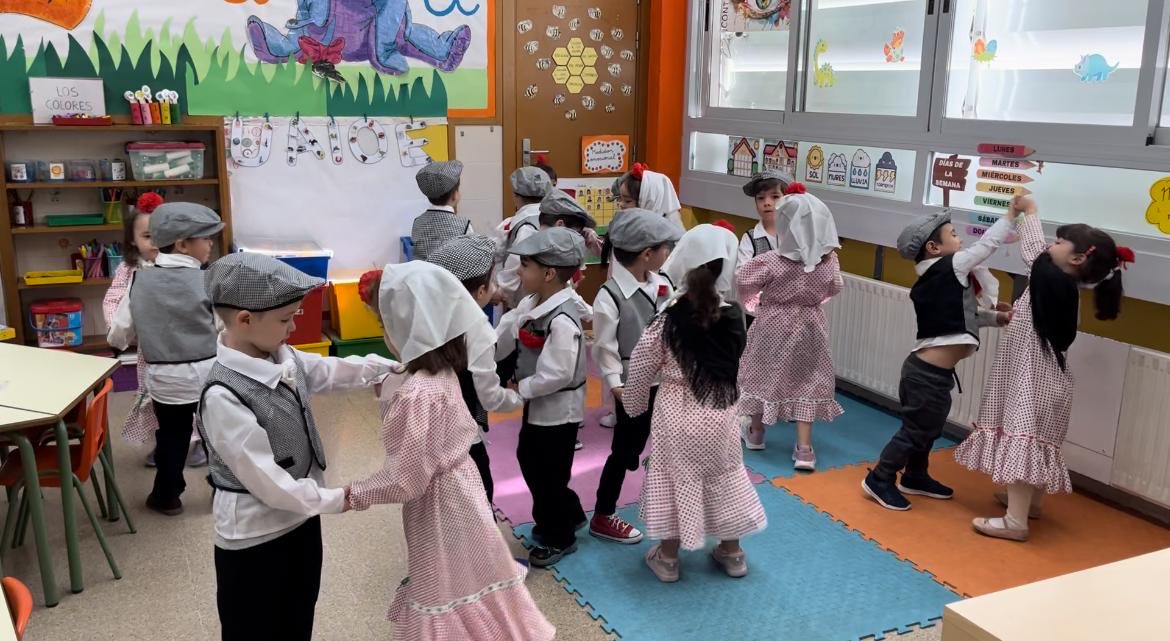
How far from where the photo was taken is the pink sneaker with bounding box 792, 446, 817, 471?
4242 mm

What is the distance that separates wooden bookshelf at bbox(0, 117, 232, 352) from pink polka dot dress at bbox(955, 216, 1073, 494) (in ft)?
14.0

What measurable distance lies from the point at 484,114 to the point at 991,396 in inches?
150

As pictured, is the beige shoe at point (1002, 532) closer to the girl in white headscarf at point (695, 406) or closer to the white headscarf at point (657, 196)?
the girl in white headscarf at point (695, 406)

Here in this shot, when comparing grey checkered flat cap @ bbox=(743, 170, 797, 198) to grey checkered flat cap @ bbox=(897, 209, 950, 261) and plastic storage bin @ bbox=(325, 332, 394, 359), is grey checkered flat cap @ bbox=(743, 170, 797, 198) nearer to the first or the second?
grey checkered flat cap @ bbox=(897, 209, 950, 261)

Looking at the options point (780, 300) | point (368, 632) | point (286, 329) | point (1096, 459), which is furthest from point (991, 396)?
point (286, 329)

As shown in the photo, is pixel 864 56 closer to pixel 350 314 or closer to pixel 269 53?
pixel 350 314

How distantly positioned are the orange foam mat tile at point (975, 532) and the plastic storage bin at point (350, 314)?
2759 mm

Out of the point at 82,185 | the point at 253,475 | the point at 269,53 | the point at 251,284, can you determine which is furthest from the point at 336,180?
the point at 253,475

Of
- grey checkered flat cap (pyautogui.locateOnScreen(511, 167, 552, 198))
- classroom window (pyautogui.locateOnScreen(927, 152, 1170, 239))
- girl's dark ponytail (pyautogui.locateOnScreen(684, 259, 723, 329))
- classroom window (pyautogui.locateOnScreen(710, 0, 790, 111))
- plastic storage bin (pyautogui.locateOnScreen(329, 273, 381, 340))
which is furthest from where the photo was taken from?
classroom window (pyautogui.locateOnScreen(710, 0, 790, 111))

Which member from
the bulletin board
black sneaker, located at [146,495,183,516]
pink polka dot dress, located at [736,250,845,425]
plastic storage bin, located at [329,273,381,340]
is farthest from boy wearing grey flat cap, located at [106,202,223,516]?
pink polka dot dress, located at [736,250,845,425]

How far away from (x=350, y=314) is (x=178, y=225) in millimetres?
2184

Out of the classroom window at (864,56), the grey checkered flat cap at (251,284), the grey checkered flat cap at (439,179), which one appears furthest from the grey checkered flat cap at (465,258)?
the classroom window at (864,56)

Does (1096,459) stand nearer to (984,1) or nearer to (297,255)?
(984,1)

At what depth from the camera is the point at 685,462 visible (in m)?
3.08
